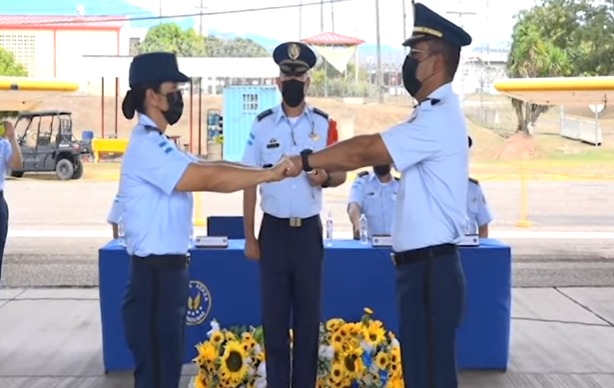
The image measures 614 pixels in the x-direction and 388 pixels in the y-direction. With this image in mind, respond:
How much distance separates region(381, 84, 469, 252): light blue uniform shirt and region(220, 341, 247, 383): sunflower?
6.26ft

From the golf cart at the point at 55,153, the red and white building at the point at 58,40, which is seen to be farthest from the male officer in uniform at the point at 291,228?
the red and white building at the point at 58,40

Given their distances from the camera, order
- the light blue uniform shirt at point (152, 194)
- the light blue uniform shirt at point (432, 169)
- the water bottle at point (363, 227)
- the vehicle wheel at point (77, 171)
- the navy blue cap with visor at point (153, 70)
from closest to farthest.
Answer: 1. the light blue uniform shirt at point (432, 169)
2. the light blue uniform shirt at point (152, 194)
3. the navy blue cap with visor at point (153, 70)
4. the water bottle at point (363, 227)
5. the vehicle wheel at point (77, 171)

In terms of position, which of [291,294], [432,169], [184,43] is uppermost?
[184,43]

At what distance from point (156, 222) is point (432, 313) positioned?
3.99 ft

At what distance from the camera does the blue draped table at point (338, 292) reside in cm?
639

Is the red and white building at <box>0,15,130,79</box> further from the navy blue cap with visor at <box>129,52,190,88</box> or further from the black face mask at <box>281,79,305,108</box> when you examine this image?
the navy blue cap with visor at <box>129,52,190,88</box>

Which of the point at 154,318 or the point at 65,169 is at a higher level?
the point at 154,318

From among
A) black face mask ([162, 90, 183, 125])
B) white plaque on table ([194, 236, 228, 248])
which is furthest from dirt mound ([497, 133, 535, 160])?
black face mask ([162, 90, 183, 125])

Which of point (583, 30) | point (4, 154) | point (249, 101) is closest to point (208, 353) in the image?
point (4, 154)

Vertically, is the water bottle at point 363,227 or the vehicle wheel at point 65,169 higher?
the water bottle at point 363,227

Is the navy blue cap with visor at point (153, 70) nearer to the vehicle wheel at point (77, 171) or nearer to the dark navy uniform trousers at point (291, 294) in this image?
the dark navy uniform trousers at point (291, 294)

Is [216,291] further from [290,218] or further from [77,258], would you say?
[77,258]

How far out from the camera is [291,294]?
527 centimetres

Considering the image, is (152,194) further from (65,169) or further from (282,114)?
(65,169)
